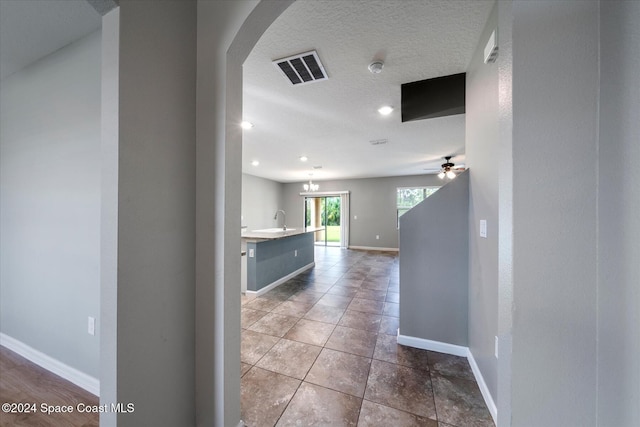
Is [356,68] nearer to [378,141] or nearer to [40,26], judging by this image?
[378,141]

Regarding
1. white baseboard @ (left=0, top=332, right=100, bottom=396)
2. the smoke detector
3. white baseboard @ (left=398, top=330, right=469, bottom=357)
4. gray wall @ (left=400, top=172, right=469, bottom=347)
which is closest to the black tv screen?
the smoke detector

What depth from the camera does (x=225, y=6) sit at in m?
1.07

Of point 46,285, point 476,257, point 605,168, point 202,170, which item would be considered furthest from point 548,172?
point 46,285

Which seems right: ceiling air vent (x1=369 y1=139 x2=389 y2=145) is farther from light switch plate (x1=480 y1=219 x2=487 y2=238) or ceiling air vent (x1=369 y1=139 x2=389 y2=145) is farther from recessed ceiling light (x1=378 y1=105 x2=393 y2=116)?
light switch plate (x1=480 y1=219 x2=487 y2=238)

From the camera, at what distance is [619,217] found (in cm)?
56

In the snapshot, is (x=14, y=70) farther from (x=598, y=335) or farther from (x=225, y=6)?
(x=598, y=335)

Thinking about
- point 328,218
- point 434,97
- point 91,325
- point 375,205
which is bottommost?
point 91,325

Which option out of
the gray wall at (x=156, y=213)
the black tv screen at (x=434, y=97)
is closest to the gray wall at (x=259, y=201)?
the black tv screen at (x=434, y=97)

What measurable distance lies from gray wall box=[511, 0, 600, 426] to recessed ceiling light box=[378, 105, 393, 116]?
6.78 feet

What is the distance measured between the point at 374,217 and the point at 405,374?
6.11m


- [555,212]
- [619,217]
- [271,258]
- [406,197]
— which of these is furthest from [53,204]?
[406,197]

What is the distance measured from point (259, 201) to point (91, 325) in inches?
248

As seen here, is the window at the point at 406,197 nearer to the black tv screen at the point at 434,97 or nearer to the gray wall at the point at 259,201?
the gray wall at the point at 259,201

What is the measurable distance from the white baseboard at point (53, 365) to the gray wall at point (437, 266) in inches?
98.4
